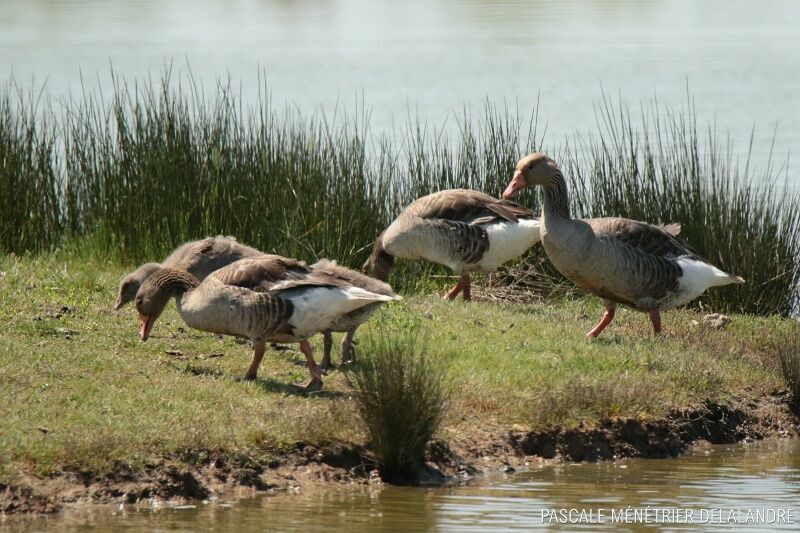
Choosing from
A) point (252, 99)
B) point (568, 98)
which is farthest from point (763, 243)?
point (252, 99)

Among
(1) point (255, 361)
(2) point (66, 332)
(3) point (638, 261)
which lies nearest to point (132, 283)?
(2) point (66, 332)

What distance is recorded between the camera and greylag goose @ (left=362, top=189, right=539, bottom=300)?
1358 cm

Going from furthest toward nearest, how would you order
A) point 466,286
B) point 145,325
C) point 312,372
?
point 466,286, point 145,325, point 312,372

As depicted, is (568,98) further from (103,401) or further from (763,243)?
(103,401)

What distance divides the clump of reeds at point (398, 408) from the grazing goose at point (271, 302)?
34.5 inches

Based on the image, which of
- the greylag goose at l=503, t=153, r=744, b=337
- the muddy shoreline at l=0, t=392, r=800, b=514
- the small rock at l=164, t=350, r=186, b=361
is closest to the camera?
the muddy shoreline at l=0, t=392, r=800, b=514

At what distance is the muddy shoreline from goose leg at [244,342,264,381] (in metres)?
1.23

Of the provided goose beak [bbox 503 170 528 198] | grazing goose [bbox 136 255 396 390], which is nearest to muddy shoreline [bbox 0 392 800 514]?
grazing goose [bbox 136 255 396 390]

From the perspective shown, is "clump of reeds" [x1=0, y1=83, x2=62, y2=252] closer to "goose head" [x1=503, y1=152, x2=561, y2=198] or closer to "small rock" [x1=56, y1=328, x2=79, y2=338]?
"small rock" [x1=56, y1=328, x2=79, y2=338]

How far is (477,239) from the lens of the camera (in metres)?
13.5

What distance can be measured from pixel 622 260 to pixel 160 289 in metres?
4.75

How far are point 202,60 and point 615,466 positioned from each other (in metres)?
29.0

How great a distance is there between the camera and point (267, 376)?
9750 mm

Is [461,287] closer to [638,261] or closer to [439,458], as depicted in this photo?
[638,261]
